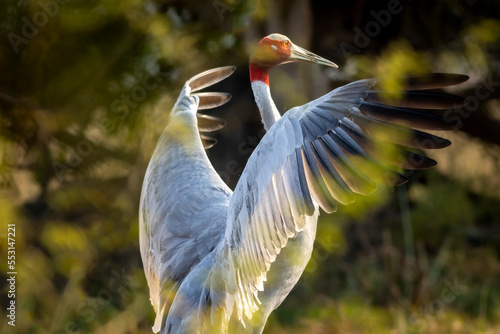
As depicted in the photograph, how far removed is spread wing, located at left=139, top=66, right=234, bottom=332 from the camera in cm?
305

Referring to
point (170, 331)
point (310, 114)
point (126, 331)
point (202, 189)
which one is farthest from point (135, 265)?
point (310, 114)

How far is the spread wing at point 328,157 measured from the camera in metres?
2.25

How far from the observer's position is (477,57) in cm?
→ 438

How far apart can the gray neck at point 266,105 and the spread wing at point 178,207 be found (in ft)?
1.19

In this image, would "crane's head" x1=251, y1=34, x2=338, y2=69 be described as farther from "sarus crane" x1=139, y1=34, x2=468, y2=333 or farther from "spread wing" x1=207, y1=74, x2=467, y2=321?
"spread wing" x1=207, y1=74, x2=467, y2=321

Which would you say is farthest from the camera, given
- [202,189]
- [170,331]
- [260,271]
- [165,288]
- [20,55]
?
[202,189]

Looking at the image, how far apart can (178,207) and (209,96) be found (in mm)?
1025

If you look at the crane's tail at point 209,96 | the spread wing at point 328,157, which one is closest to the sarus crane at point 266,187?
the spread wing at point 328,157

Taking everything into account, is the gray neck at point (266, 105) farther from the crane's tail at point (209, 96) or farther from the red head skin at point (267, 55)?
the crane's tail at point (209, 96)

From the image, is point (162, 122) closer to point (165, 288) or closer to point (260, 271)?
point (165, 288)

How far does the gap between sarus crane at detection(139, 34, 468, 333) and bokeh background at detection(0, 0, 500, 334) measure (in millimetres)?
→ 111

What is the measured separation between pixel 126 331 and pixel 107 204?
2196mm

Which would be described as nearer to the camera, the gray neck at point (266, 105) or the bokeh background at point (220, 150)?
the bokeh background at point (220, 150)

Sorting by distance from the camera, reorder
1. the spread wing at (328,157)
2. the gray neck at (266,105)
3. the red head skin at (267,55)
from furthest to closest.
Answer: the red head skin at (267,55), the gray neck at (266,105), the spread wing at (328,157)
